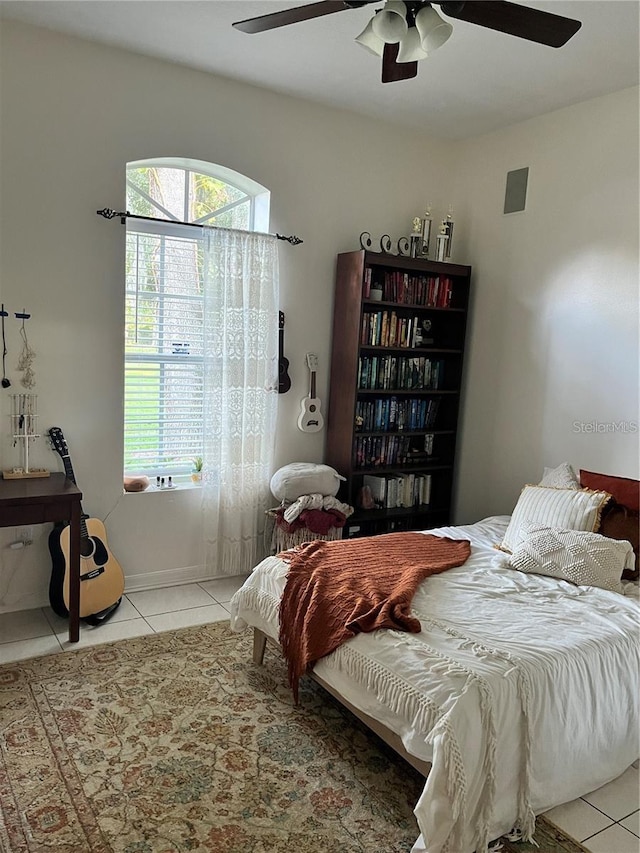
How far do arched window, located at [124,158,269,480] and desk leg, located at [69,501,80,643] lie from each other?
759 mm

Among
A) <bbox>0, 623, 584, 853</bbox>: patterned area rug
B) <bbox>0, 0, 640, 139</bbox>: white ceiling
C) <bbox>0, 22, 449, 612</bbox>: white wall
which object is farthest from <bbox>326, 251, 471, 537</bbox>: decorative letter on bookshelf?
<bbox>0, 623, 584, 853</bbox>: patterned area rug

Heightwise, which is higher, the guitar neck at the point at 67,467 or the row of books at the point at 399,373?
the row of books at the point at 399,373

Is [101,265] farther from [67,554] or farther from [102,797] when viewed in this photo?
[102,797]

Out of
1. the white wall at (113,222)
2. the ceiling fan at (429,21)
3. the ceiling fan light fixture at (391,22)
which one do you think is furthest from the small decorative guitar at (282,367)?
the ceiling fan light fixture at (391,22)

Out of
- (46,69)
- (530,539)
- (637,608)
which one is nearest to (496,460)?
(530,539)

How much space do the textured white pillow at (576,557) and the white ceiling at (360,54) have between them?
7.07 feet

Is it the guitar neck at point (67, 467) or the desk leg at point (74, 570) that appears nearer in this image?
the desk leg at point (74, 570)

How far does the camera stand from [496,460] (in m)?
4.20

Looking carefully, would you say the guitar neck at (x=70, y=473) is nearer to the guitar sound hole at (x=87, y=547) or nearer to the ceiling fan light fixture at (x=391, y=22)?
the guitar sound hole at (x=87, y=547)

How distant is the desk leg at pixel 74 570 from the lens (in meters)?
2.95

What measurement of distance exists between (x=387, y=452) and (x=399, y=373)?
1.69 feet

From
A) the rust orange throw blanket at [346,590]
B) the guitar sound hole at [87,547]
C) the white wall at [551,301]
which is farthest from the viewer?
the white wall at [551,301]

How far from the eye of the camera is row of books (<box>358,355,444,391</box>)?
404 cm

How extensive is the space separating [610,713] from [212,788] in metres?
1.35
